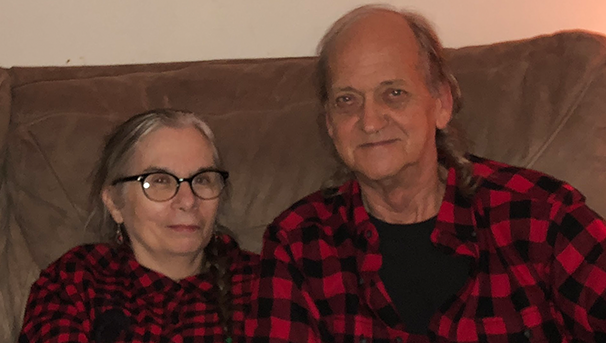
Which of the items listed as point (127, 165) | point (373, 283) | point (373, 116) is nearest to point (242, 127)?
point (127, 165)

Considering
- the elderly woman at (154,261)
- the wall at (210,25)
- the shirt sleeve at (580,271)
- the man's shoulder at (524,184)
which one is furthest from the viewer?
the wall at (210,25)

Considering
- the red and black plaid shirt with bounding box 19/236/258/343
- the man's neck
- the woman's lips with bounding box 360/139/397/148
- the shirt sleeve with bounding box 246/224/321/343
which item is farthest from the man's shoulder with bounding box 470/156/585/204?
the red and black plaid shirt with bounding box 19/236/258/343

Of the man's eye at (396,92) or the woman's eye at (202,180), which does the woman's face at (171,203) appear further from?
the man's eye at (396,92)

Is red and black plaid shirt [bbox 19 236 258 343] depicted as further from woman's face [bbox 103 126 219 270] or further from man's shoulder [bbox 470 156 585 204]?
man's shoulder [bbox 470 156 585 204]

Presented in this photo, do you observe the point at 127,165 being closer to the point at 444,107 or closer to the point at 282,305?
the point at 282,305

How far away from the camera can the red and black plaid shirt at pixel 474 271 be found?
1136 millimetres

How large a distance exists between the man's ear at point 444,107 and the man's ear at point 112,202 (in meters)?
0.80

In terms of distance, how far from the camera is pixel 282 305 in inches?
49.6

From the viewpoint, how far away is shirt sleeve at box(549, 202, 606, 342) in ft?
3.59

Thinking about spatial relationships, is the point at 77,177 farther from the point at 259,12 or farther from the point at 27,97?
the point at 259,12

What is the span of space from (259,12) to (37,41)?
27.8 inches

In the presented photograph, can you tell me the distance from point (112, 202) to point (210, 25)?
70 cm

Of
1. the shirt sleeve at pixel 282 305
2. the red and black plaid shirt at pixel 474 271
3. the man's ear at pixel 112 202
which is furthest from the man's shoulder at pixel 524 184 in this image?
the man's ear at pixel 112 202

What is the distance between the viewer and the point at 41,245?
5.05ft
